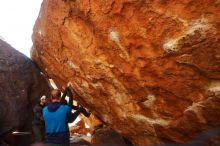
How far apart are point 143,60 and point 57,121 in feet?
6.61

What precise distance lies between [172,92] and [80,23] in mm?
2432

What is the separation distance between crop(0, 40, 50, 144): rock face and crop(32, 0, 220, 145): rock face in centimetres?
167

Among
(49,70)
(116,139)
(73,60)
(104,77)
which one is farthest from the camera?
(116,139)

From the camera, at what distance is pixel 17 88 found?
995 centimetres

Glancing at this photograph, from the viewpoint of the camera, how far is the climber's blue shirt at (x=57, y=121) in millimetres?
6966

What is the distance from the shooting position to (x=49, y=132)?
7047 millimetres

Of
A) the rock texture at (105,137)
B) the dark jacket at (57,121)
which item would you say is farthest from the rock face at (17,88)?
the dark jacket at (57,121)

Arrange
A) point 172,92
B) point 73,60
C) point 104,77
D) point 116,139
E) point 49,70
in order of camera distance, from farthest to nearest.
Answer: point 116,139 < point 49,70 < point 73,60 < point 104,77 < point 172,92

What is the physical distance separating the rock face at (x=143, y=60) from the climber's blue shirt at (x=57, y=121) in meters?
1.14

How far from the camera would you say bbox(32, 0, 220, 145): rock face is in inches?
228

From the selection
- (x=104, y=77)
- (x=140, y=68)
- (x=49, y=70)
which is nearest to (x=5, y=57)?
(x=49, y=70)

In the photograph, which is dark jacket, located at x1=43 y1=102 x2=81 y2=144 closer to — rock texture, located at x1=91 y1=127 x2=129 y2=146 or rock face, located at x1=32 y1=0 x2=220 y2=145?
rock face, located at x1=32 y1=0 x2=220 y2=145

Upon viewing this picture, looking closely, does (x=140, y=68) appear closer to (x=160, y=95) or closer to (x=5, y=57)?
(x=160, y=95)

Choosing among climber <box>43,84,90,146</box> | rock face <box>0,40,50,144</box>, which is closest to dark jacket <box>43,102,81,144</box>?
climber <box>43,84,90,146</box>
